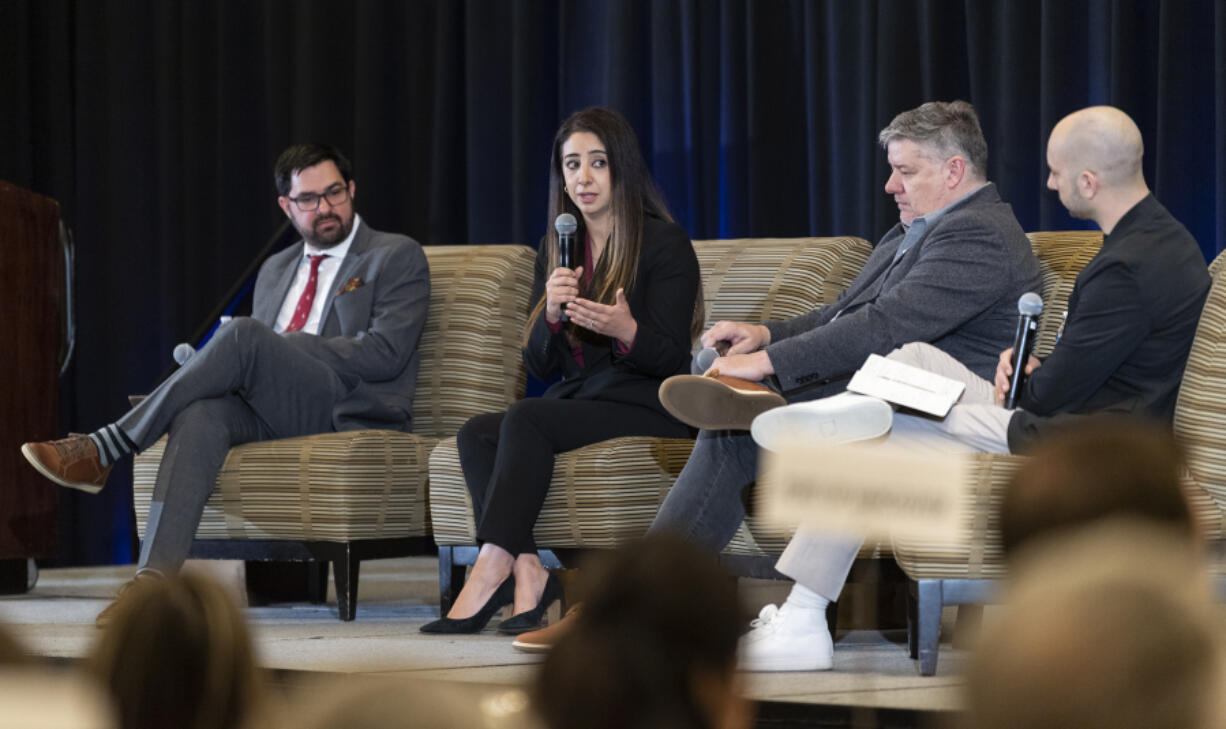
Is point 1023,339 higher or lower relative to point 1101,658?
lower

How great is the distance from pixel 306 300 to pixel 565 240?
104 cm

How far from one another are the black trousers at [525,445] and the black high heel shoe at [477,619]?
0.10m

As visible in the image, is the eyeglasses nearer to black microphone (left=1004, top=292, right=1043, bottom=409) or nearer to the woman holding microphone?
the woman holding microphone

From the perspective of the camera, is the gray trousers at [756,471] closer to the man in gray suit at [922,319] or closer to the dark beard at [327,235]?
the man in gray suit at [922,319]

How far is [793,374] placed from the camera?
2539 millimetres

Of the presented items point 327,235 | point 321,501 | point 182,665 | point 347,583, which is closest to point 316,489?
point 321,501

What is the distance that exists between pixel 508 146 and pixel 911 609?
277 centimetres

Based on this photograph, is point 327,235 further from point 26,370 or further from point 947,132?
point 947,132

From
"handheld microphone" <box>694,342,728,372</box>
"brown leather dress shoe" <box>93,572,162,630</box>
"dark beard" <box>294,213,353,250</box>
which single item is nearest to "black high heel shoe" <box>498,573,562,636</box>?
"handheld microphone" <box>694,342,728,372</box>

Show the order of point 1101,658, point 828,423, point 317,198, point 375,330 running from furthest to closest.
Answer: point 317,198, point 375,330, point 828,423, point 1101,658

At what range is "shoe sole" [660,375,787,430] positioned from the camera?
2225 mm

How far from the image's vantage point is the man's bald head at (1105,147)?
2299 mm

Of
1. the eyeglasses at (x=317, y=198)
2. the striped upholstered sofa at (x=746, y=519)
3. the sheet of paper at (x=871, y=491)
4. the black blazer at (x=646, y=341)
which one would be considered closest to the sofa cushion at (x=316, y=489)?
the striped upholstered sofa at (x=746, y=519)

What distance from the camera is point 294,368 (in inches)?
127
